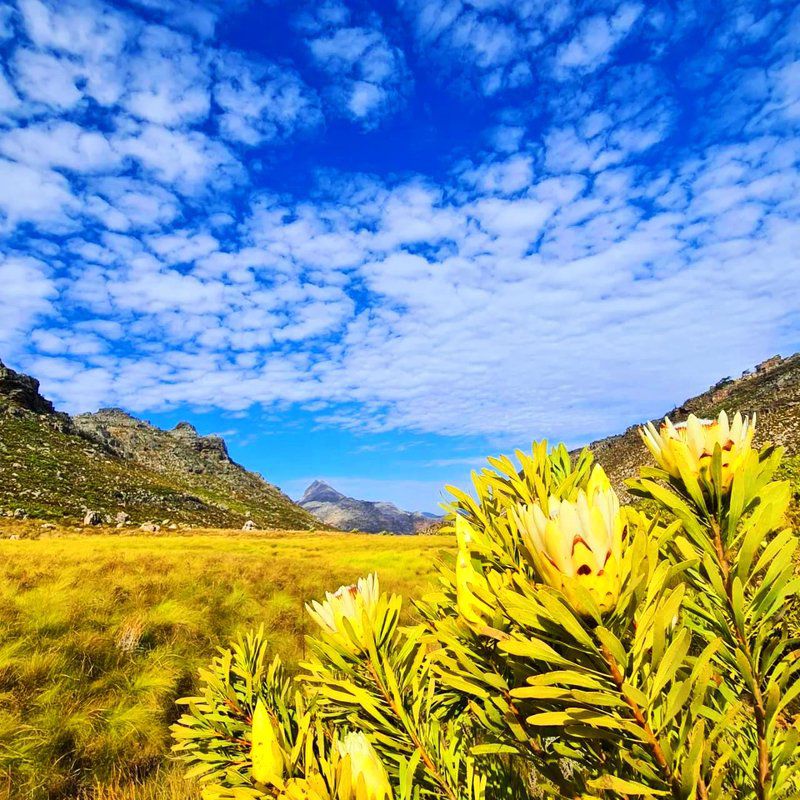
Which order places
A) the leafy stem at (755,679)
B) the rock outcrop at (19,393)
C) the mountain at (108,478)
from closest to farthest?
1. the leafy stem at (755,679)
2. the mountain at (108,478)
3. the rock outcrop at (19,393)

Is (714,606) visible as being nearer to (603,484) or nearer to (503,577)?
(603,484)

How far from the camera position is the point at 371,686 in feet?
4.32

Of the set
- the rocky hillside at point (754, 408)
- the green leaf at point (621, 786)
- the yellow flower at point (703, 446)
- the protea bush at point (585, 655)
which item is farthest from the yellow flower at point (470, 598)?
the rocky hillside at point (754, 408)

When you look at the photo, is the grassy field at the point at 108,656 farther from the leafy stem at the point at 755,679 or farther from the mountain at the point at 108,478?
the mountain at the point at 108,478

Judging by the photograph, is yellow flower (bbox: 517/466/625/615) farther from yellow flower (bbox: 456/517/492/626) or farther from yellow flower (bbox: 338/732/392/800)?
yellow flower (bbox: 338/732/392/800)

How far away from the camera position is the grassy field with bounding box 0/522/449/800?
3922mm

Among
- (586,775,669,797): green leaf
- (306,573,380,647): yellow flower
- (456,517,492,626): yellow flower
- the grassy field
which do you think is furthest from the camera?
the grassy field

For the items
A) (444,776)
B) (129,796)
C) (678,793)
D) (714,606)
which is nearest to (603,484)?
(714,606)

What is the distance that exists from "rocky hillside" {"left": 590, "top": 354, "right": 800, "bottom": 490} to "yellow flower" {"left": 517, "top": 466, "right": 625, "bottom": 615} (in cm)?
2199

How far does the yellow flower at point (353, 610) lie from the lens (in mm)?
1251

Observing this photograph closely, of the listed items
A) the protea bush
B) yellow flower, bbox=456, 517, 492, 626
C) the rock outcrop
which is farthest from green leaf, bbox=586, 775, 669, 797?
the rock outcrop

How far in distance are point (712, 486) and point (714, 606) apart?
0.87ft

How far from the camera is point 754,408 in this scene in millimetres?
35781

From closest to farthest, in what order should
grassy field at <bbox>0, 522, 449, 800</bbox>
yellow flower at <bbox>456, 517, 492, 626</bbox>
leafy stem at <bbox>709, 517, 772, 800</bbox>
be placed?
leafy stem at <bbox>709, 517, 772, 800</bbox>, yellow flower at <bbox>456, 517, 492, 626</bbox>, grassy field at <bbox>0, 522, 449, 800</bbox>
